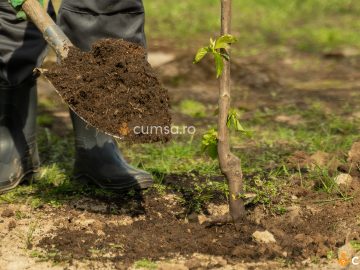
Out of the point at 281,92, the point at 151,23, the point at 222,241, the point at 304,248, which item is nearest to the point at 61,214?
the point at 222,241

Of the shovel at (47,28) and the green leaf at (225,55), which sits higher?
the shovel at (47,28)

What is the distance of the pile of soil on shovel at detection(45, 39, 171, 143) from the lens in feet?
9.56

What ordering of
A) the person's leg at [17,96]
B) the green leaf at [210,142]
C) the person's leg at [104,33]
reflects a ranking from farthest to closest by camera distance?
the person's leg at [17,96] → the person's leg at [104,33] → the green leaf at [210,142]

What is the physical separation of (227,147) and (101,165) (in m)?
0.85

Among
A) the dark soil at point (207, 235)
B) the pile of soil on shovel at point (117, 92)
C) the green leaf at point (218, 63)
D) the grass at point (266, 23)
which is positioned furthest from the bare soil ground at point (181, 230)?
the grass at point (266, 23)

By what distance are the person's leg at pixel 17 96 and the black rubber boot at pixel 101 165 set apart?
281 millimetres

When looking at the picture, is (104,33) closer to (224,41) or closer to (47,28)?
(47,28)

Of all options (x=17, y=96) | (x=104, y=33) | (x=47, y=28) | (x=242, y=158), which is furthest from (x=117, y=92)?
(x=242, y=158)

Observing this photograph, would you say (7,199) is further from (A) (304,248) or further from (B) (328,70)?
(B) (328,70)

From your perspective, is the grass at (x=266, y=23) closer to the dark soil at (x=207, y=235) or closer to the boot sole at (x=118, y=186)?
the boot sole at (x=118, y=186)

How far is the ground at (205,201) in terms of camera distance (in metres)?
2.83

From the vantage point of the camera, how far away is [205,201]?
11.0 feet

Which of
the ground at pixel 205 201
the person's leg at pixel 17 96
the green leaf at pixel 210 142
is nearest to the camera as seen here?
the ground at pixel 205 201

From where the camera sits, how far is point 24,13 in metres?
3.17
